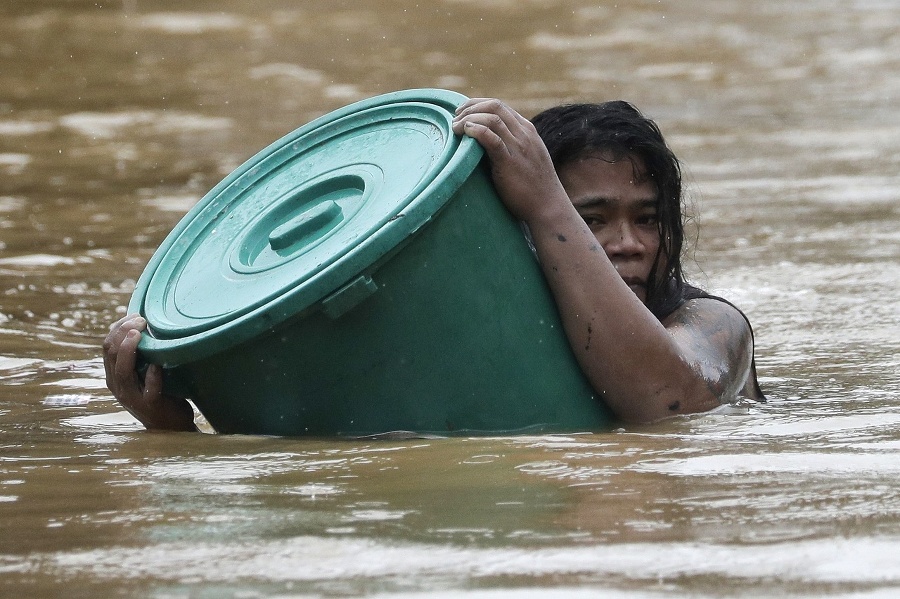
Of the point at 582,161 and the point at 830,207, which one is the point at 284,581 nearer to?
the point at 582,161

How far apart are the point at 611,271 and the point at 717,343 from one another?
0.50 m

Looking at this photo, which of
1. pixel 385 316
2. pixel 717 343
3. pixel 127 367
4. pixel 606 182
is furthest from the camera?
pixel 606 182

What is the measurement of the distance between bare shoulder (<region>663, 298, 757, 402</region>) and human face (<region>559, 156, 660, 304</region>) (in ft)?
0.58

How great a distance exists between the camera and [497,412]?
3.12 m

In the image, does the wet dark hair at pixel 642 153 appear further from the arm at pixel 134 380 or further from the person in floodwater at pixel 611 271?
the arm at pixel 134 380

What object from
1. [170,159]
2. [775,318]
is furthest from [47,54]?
[775,318]

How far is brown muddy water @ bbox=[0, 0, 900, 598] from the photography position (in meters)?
2.11

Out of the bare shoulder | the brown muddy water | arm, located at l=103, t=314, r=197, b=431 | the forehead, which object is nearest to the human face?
the forehead

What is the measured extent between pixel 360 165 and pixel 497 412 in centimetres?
70

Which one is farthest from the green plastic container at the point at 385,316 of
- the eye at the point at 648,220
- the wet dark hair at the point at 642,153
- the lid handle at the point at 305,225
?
the eye at the point at 648,220

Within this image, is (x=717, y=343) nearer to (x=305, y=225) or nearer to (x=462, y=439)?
(x=462, y=439)

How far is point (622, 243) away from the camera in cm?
368

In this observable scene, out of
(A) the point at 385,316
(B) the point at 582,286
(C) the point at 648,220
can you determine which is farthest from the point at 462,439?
(C) the point at 648,220

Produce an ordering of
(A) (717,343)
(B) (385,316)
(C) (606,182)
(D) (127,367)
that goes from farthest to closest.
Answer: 1. (C) (606,182)
2. (A) (717,343)
3. (D) (127,367)
4. (B) (385,316)
